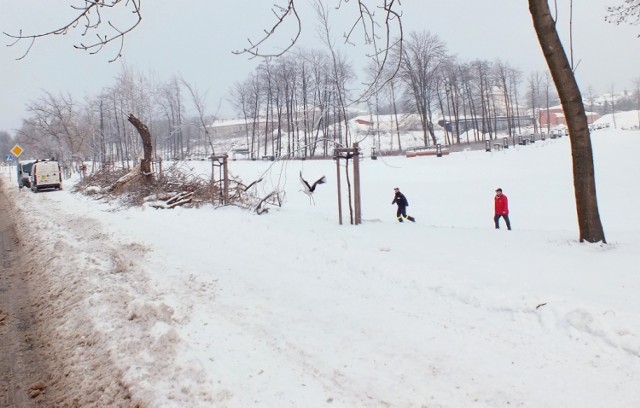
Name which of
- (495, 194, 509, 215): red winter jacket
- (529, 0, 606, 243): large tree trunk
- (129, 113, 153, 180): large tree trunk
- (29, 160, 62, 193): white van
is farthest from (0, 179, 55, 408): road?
(29, 160, 62, 193): white van

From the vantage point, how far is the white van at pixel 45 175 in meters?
25.8

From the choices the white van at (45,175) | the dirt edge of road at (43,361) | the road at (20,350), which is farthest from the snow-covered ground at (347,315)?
the white van at (45,175)

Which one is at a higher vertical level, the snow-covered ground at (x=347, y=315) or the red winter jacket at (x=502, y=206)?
the red winter jacket at (x=502, y=206)

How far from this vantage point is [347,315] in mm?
4961

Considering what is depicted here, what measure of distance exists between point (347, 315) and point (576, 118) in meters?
4.89

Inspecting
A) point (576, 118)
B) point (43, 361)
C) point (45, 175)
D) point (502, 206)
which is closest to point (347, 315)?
point (43, 361)

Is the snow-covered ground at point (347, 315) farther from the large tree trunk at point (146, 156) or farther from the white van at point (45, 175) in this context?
the white van at point (45, 175)

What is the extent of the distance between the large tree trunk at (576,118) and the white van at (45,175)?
1075 inches

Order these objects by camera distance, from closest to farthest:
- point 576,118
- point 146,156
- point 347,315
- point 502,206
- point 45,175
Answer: point 347,315 < point 576,118 < point 502,206 < point 146,156 < point 45,175

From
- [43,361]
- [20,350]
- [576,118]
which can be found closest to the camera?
[43,361]

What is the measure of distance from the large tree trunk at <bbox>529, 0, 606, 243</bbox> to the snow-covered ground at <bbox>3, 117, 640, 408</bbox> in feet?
1.57

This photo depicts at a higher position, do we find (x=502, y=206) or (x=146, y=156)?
A: (x=146, y=156)

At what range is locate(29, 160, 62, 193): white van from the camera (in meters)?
25.8

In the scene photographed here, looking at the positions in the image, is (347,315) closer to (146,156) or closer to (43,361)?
(43,361)
